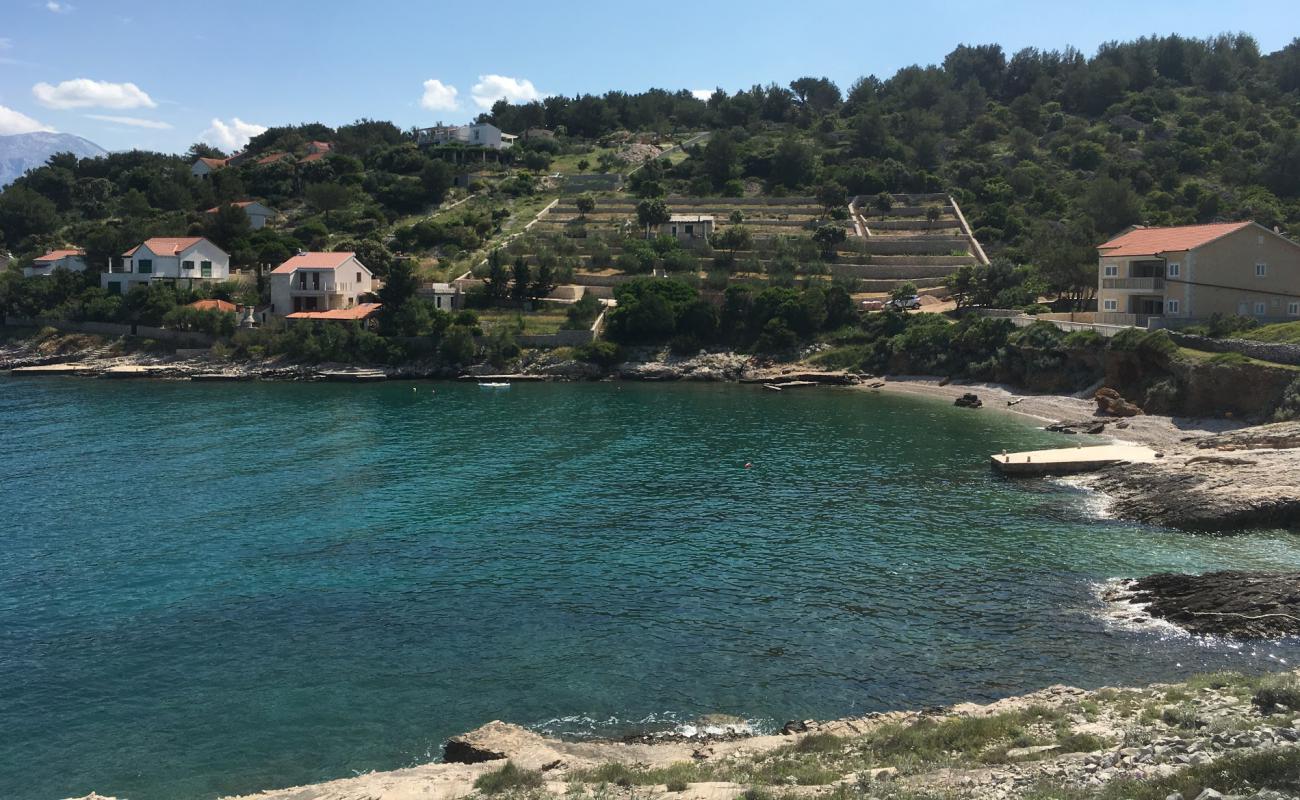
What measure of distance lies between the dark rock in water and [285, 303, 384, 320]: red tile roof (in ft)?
215

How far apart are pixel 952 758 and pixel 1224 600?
13.0 m

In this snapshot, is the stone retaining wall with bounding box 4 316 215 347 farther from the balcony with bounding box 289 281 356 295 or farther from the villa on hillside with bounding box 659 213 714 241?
the villa on hillside with bounding box 659 213 714 241

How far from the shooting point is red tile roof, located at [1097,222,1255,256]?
2116 inches

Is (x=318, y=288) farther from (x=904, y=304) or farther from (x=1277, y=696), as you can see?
(x=1277, y=696)

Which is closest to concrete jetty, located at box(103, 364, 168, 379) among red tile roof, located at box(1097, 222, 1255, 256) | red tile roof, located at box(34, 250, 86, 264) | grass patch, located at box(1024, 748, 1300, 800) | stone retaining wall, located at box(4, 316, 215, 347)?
stone retaining wall, located at box(4, 316, 215, 347)

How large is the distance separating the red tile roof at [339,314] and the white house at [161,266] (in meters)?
14.0

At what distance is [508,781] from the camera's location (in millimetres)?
15359

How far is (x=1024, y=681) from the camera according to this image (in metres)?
20.8

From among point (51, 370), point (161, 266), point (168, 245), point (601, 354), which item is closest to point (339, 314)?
point (161, 266)

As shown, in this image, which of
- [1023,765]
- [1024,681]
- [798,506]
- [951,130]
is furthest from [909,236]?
[1023,765]

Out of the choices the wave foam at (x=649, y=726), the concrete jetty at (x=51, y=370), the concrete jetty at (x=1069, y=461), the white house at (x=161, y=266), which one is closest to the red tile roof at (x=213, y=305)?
the white house at (x=161, y=266)

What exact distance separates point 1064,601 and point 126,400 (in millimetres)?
59000

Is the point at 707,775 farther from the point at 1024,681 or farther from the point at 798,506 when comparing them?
the point at 798,506

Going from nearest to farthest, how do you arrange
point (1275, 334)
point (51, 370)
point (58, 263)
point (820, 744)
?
point (820, 744), point (1275, 334), point (51, 370), point (58, 263)
